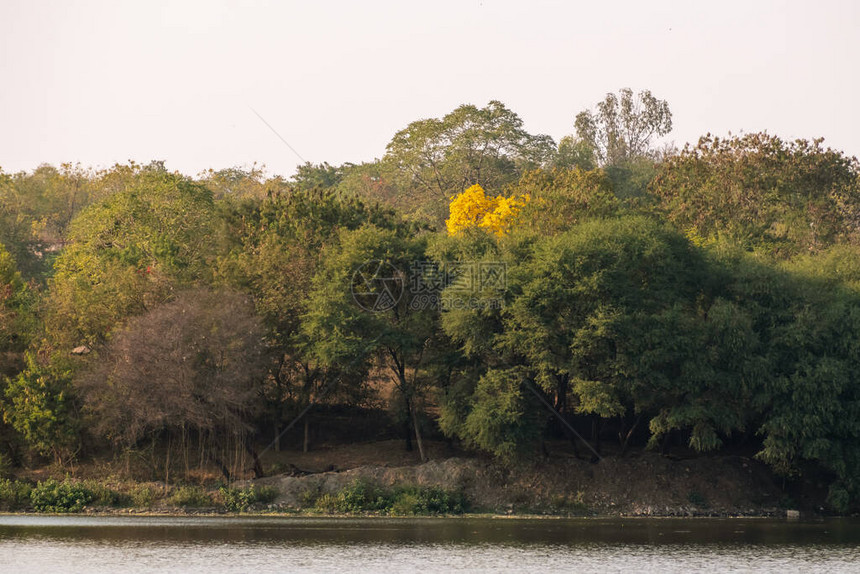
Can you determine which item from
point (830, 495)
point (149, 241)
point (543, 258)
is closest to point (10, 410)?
point (149, 241)

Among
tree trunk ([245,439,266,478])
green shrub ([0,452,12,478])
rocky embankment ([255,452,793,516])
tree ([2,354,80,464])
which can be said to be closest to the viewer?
rocky embankment ([255,452,793,516])

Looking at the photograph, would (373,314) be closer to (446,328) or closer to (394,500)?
(446,328)

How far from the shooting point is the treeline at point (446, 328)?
47.7 m

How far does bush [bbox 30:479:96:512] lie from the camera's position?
47.3 m

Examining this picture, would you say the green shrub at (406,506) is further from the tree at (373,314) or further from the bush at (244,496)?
the bush at (244,496)

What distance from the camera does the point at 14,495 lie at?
4781 centimetres

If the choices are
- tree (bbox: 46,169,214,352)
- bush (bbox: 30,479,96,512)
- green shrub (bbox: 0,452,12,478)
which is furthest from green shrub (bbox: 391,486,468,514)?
green shrub (bbox: 0,452,12,478)

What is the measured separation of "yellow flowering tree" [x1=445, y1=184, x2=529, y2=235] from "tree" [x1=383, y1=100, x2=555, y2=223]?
17338mm

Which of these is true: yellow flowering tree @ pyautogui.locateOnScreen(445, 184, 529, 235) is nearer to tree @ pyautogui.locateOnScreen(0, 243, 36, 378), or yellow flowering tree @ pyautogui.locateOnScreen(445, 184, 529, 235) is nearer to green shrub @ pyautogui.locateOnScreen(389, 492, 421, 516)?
green shrub @ pyautogui.locateOnScreen(389, 492, 421, 516)

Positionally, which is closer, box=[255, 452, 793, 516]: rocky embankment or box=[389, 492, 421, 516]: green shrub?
box=[389, 492, 421, 516]: green shrub

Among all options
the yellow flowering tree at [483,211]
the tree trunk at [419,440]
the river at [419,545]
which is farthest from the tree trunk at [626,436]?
the yellow flowering tree at [483,211]

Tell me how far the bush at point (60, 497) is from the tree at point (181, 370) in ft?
9.25

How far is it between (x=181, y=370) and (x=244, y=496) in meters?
6.25

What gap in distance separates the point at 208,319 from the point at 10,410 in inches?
418
